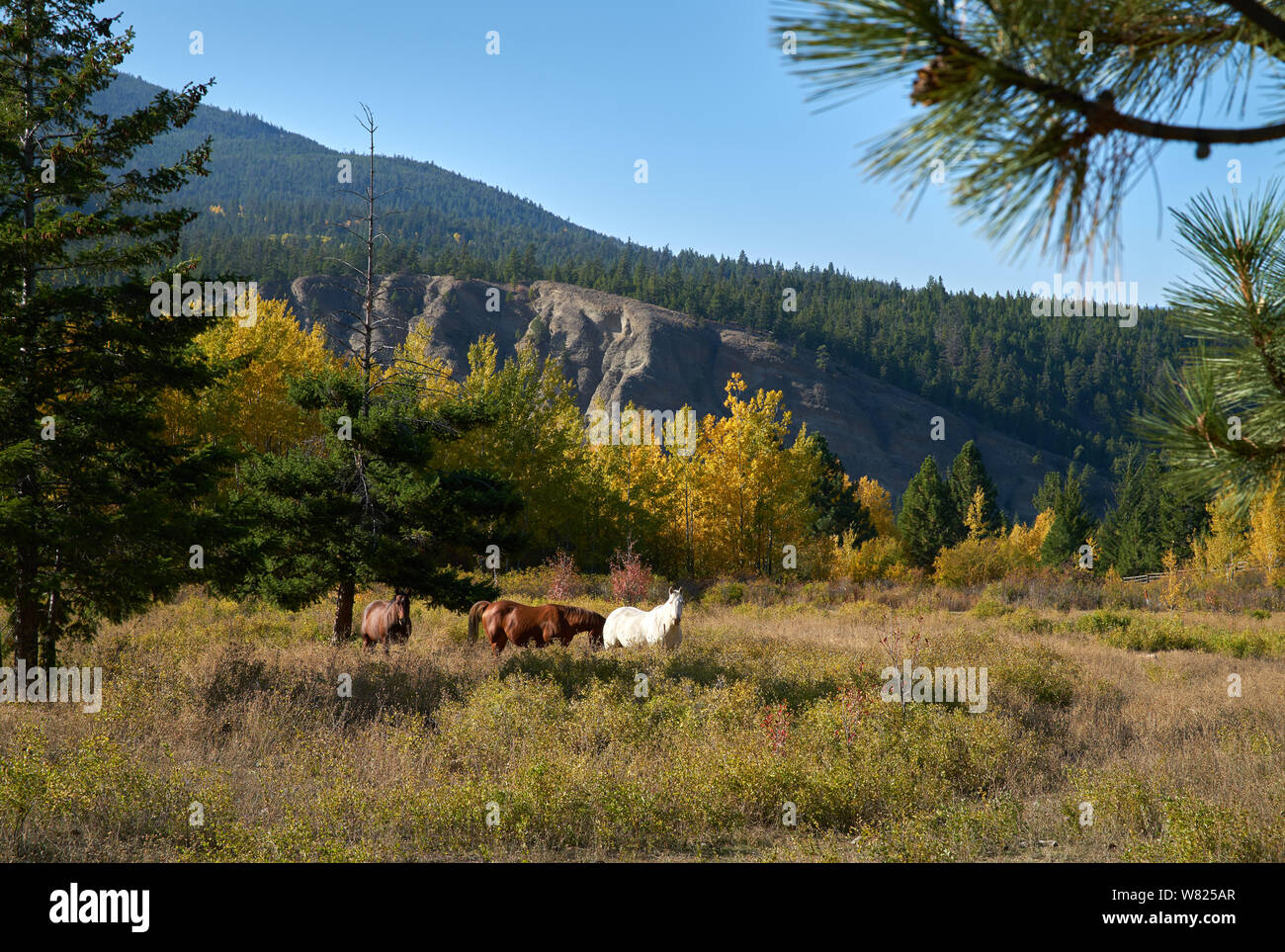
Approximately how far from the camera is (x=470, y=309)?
125 metres

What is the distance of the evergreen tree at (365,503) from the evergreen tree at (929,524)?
138ft

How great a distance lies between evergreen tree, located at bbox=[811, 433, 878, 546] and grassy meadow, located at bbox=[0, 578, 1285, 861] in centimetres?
3562

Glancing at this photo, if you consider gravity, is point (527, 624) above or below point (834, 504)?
above

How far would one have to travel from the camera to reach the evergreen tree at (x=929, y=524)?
2003 inches

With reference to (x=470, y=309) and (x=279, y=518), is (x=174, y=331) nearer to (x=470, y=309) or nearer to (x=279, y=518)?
(x=279, y=518)


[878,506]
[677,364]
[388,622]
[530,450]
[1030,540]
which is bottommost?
[1030,540]

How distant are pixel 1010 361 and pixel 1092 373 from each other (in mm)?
27102

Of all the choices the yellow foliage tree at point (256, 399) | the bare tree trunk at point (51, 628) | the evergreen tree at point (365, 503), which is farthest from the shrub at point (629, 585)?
the bare tree trunk at point (51, 628)

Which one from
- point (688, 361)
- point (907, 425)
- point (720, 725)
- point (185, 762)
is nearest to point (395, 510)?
point (185, 762)

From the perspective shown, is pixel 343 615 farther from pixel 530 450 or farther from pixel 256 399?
pixel 256 399

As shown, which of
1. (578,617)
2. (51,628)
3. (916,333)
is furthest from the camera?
(916,333)

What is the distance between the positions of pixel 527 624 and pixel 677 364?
11352 centimetres

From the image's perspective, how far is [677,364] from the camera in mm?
125000

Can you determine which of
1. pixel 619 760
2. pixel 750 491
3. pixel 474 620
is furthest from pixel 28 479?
pixel 750 491
